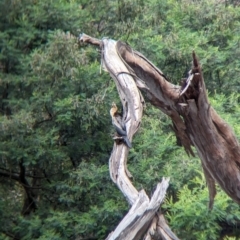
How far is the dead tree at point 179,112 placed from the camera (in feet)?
8.55

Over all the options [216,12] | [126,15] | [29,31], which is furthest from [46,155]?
[216,12]

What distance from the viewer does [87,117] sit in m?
5.95

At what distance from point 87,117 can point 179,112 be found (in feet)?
10.1

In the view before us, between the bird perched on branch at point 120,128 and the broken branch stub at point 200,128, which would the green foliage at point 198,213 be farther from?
the bird perched on branch at point 120,128

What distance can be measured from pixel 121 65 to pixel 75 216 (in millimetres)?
3167

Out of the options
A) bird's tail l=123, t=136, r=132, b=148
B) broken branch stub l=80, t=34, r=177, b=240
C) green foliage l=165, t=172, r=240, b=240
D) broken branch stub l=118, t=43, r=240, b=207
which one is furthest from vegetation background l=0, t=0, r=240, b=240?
bird's tail l=123, t=136, r=132, b=148

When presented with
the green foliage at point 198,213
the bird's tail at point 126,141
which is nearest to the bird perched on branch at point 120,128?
the bird's tail at point 126,141

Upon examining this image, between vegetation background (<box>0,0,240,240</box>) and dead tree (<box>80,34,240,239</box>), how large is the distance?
2315mm

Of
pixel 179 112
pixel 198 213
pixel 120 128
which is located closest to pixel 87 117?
pixel 198 213

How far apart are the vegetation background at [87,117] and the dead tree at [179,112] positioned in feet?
7.60

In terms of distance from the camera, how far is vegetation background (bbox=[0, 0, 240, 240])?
5.71 meters

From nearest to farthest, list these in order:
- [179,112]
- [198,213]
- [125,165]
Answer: [125,165] → [179,112] → [198,213]

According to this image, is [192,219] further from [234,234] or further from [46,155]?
[46,155]

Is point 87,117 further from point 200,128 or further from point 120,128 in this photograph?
point 120,128
